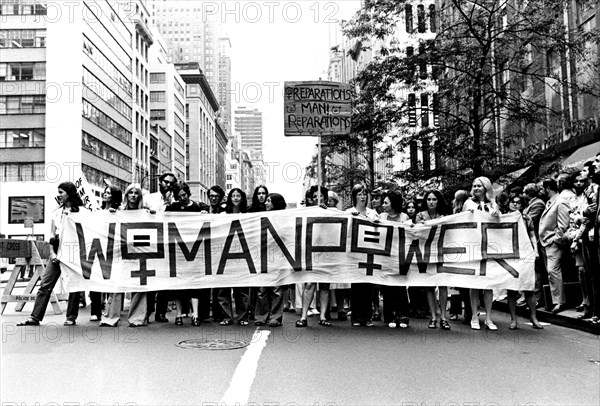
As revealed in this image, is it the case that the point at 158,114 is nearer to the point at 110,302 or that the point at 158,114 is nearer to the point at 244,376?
the point at 110,302

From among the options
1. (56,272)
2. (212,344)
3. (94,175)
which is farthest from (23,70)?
(212,344)

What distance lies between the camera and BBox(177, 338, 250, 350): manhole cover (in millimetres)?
7414

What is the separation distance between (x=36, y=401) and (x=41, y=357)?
1795 mm

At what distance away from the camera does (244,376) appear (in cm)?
597

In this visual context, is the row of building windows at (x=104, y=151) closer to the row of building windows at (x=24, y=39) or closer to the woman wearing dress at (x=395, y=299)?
the row of building windows at (x=24, y=39)

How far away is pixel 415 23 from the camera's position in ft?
60.5

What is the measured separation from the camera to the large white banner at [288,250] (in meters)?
9.50

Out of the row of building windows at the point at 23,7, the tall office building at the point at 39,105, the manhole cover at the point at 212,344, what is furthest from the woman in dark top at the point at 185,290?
the row of building windows at the point at 23,7

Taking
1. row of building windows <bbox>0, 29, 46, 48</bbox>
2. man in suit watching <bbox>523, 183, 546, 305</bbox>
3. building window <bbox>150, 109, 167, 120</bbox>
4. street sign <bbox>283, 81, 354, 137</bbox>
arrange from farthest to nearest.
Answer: building window <bbox>150, 109, 167, 120</bbox>, row of building windows <bbox>0, 29, 46, 48</bbox>, street sign <bbox>283, 81, 354, 137</bbox>, man in suit watching <bbox>523, 183, 546, 305</bbox>

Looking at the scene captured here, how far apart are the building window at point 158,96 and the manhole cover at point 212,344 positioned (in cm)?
10175

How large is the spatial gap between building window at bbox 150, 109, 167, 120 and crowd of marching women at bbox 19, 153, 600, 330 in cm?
9605

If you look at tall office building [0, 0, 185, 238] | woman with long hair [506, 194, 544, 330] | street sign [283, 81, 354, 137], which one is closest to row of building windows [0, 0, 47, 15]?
tall office building [0, 0, 185, 238]

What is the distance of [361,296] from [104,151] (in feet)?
208

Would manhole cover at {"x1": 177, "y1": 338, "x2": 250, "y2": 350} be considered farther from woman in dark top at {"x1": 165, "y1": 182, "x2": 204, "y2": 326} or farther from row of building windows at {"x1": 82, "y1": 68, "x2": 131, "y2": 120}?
row of building windows at {"x1": 82, "y1": 68, "x2": 131, "y2": 120}
